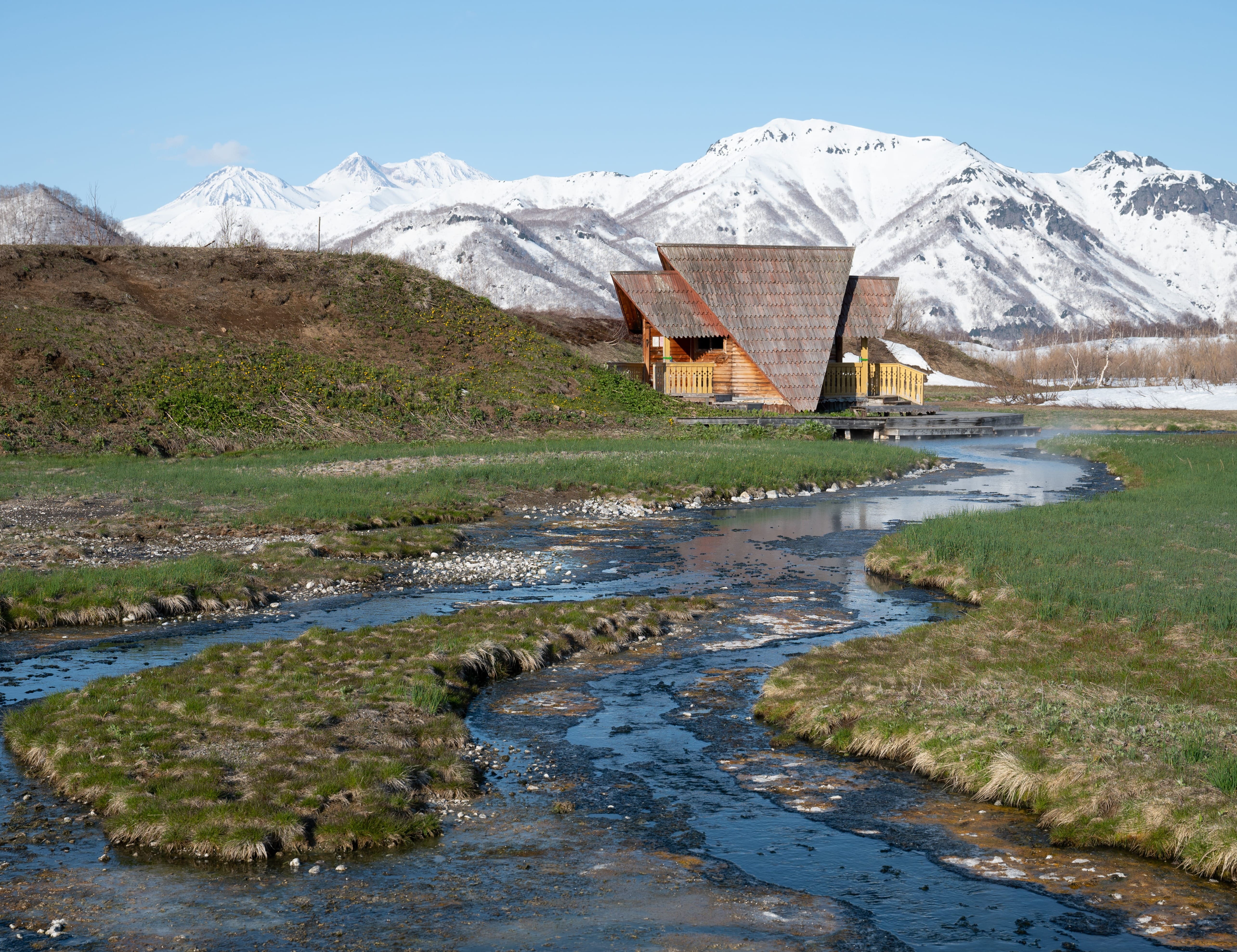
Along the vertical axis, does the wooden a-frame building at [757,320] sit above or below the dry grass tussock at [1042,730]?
above

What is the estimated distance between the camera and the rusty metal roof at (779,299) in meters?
57.5

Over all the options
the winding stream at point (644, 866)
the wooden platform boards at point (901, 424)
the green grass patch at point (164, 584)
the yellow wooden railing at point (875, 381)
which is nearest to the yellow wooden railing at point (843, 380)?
the yellow wooden railing at point (875, 381)

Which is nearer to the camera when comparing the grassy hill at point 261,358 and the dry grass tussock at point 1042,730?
the dry grass tussock at point 1042,730

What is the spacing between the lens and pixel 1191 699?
13461 mm

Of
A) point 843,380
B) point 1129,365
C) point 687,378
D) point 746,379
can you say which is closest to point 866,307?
point 843,380

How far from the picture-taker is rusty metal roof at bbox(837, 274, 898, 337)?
59.0 metres

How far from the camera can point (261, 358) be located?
167 feet

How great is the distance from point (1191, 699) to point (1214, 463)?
28.4m

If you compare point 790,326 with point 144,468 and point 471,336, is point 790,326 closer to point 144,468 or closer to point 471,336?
point 471,336

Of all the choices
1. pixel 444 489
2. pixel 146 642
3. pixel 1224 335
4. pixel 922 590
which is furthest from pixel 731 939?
pixel 1224 335

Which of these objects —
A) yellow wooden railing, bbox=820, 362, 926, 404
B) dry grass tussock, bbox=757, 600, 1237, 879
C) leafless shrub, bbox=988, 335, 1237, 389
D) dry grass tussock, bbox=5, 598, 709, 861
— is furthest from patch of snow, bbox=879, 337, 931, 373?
dry grass tussock, bbox=5, 598, 709, 861

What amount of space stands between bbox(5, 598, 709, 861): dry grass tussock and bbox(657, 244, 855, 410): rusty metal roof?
4114 cm

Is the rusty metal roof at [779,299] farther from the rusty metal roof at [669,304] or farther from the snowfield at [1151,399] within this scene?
the snowfield at [1151,399]

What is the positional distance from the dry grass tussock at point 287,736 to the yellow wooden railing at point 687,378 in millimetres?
41476
